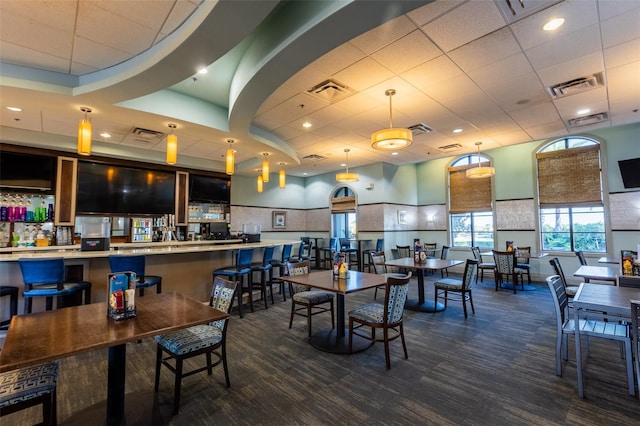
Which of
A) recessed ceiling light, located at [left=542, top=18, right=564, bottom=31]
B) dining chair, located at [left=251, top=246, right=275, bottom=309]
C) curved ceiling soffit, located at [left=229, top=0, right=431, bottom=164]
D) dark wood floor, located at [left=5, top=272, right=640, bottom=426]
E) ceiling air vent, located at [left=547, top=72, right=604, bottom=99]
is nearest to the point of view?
dark wood floor, located at [left=5, top=272, right=640, bottom=426]

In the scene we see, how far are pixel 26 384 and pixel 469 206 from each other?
9590 millimetres

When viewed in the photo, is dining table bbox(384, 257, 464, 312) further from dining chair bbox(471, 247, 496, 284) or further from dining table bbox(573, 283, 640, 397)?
Result: dining chair bbox(471, 247, 496, 284)

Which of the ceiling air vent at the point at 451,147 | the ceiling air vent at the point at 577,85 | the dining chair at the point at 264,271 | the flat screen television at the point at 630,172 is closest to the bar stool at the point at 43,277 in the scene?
the dining chair at the point at 264,271

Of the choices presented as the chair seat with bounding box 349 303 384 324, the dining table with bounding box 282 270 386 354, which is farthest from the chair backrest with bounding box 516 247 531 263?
the chair seat with bounding box 349 303 384 324

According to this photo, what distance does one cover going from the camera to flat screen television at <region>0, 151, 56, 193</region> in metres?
5.78

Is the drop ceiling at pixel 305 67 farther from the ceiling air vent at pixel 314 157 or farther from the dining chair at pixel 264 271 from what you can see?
the dining chair at pixel 264 271

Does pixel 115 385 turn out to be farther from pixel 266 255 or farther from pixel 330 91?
pixel 330 91

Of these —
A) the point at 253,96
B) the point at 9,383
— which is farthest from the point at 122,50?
the point at 9,383

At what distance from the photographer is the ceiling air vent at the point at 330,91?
14.0 feet

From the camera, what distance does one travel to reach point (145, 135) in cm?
579

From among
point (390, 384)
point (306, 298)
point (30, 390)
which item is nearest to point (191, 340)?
point (30, 390)

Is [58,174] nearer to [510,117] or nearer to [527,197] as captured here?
[510,117]

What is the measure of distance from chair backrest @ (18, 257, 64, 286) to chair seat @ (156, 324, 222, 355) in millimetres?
1849

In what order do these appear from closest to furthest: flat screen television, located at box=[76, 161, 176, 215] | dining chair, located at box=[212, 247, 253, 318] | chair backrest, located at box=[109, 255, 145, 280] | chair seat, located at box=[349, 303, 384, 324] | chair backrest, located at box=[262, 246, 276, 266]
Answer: chair seat, located at box=[349, 303, 384, 324]
chair backrest, located at box=[109, 255, 145, 280]
dining chair, located at box=[212, 247, 253, 318]
chair backrest, located at box=[262, 246, 276, 266]
flat screen television, located at box=[76, 161, 176, 215]
